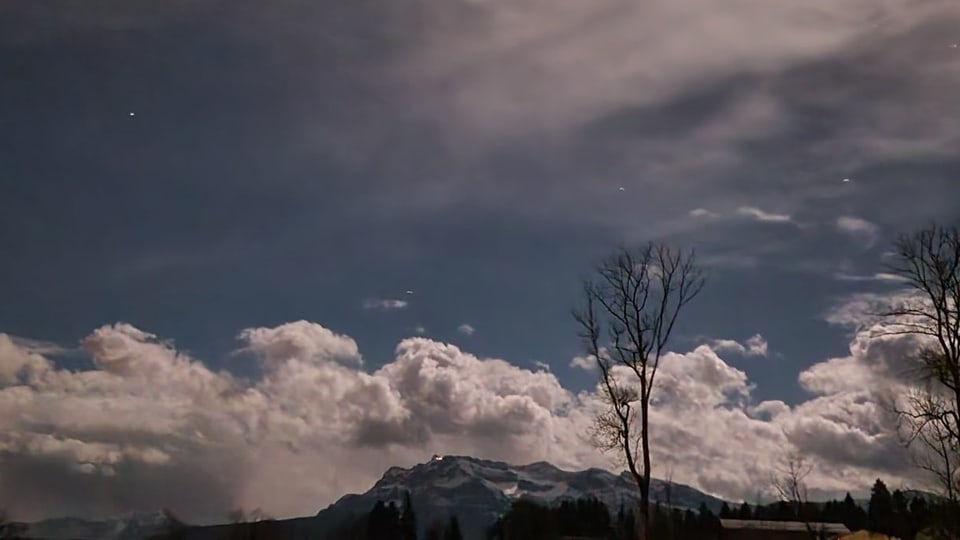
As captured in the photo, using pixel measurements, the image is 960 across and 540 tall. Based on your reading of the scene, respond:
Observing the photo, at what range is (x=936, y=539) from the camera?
136 feet

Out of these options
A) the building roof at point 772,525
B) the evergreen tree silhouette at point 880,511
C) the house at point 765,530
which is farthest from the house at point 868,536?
the house at point 765,530

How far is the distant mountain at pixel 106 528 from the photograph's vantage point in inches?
2087

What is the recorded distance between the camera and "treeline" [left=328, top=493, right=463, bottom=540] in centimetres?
13538

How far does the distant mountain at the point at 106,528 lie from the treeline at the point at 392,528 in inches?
1828

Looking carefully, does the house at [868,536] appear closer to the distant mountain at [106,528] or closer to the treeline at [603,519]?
the treeline at [603,519]

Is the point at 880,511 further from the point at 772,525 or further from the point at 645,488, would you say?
the point at 645,488

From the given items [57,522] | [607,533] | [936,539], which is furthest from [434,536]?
[936,539]

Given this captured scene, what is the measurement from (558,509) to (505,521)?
993cm

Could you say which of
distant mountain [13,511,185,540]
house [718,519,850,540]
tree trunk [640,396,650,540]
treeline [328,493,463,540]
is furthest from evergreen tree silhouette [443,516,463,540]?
tree trunk [640,396,650,540]

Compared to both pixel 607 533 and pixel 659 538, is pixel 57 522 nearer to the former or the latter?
pixel 659 538

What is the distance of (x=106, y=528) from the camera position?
8356 cm

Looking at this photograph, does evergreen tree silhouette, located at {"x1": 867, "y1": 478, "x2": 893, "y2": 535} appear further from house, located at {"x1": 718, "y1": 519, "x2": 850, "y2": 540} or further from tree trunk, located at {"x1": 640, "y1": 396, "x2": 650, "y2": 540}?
tree trunk, located at {"x1": 640, "y1": 396, "x2": 650, "y2": 540}

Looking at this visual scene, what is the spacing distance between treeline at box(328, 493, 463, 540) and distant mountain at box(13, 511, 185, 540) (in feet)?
152

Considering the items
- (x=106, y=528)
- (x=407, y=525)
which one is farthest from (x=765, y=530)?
(x=106, y=528)
